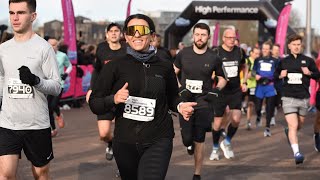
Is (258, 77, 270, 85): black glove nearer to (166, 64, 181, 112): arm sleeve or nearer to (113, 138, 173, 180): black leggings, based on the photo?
(166, 64, 181, 112): arm sleeve

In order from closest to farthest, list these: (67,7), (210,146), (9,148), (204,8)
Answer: (9,148), (210,146), (67,7), (204,8)

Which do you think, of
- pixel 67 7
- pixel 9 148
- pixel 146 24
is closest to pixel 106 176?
pixel 9 148

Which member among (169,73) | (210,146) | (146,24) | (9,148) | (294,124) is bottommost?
(210,146)

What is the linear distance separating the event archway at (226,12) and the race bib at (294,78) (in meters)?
13.6

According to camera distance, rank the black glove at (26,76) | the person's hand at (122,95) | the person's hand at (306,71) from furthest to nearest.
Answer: the person's hand at (306,71) → the black glove at (26,76) → the person's hand at (122,95)

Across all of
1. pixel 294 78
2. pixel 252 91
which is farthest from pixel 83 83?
pixel 294 78

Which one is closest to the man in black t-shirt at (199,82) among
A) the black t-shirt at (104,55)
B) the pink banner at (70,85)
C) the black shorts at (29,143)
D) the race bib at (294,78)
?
the black t-shirt at (104,55)

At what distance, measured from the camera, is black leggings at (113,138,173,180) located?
415cm

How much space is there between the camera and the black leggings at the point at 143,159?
4148 mm

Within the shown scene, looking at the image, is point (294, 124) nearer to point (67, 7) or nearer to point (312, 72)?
point (312, 72)

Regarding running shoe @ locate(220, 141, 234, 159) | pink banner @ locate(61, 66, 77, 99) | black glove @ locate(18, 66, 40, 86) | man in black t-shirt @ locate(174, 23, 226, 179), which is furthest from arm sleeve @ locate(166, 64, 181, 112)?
pink banner @ locate(61, 66, 77, 99)

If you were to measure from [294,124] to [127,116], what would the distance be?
15.1ft

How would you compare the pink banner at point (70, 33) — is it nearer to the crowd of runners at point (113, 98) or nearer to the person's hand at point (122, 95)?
the crowd of runners at point (113, 98)

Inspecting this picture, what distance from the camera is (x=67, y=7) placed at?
15766 millimetres
